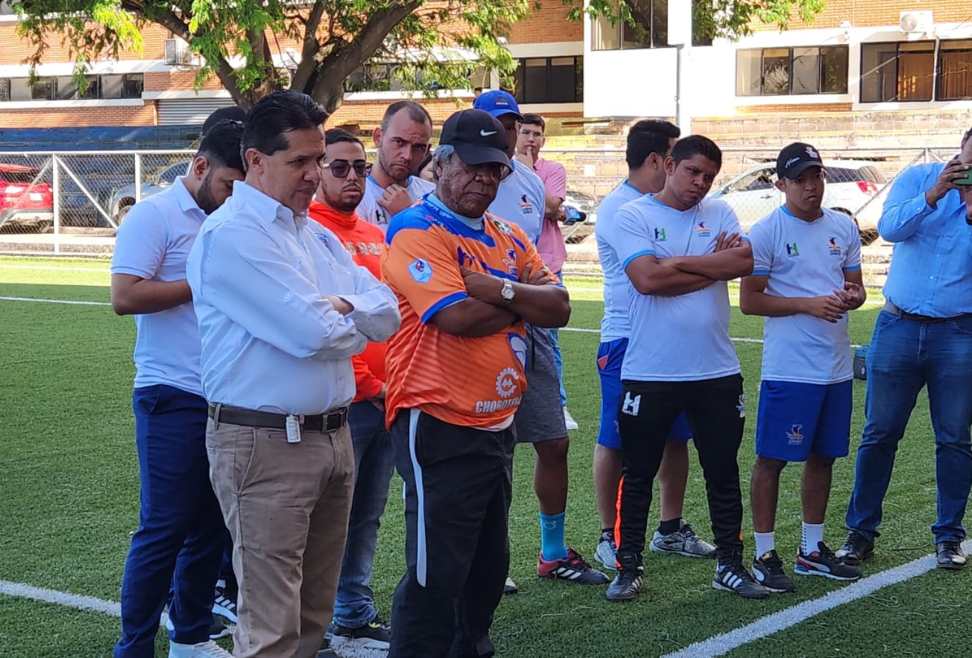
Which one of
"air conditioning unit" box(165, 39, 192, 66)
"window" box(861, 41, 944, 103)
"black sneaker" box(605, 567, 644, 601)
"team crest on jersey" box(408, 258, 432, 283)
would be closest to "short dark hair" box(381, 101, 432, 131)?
"team crest on jersey" box(408, 258, 432, 283)

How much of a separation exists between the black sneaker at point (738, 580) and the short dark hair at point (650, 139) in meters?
2.01

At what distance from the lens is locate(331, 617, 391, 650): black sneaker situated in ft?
17.5

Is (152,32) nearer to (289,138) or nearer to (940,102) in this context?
(940,102)

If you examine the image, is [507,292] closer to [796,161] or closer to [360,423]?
[360,423]

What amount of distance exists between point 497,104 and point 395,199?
75 cm

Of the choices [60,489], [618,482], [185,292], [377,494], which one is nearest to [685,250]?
[618,482]

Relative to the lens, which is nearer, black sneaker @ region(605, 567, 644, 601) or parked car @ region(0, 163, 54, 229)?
black sneaker @ region(605, 567, 644, 601)

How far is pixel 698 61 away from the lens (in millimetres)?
37125

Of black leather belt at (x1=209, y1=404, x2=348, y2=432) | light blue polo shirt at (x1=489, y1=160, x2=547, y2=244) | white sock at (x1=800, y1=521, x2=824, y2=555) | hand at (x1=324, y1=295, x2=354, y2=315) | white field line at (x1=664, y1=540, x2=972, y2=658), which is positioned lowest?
white field line at (x1=664, y1=540, x2=972, y2=658)

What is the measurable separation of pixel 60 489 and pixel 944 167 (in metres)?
5.29

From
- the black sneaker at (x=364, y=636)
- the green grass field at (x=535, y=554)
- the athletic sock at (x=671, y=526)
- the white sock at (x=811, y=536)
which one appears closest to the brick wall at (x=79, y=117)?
the green grass field at (x=535, y=554)

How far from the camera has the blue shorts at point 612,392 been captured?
6441mm

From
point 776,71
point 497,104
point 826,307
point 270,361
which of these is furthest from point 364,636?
point 776,71

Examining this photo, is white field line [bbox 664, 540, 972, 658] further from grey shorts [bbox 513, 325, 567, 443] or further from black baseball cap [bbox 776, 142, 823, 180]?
black baseball cap [bbox 776, 142, 823, 180]
